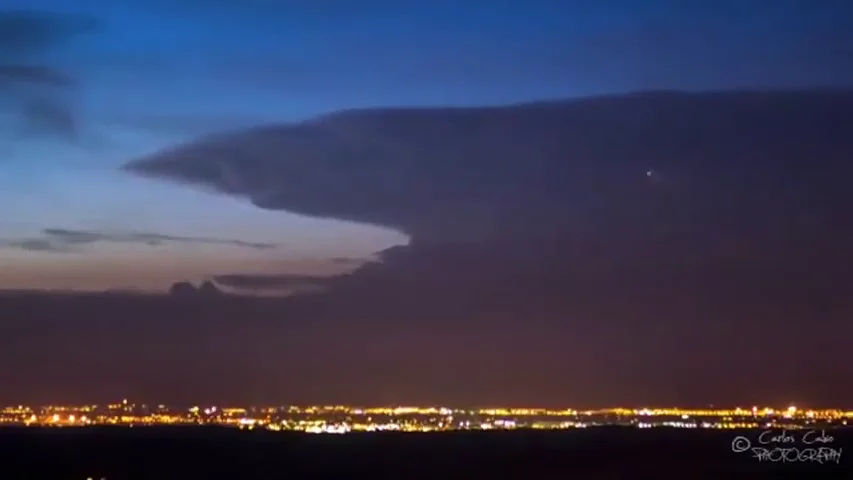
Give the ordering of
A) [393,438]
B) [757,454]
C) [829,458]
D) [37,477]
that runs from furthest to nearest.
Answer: [393,438], [757,454], [829,458], [37,477]

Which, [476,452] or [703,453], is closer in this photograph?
[703,453]

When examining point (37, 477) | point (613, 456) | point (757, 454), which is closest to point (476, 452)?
point (613, 456)

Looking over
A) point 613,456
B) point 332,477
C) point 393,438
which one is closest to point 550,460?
point 613,456

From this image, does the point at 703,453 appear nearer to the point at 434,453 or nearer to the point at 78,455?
the point at 434,453

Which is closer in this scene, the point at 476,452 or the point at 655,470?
the point at 655,470

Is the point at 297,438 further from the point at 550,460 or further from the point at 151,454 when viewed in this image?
the point at 550,460

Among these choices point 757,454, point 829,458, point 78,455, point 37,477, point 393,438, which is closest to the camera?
point 37,477
